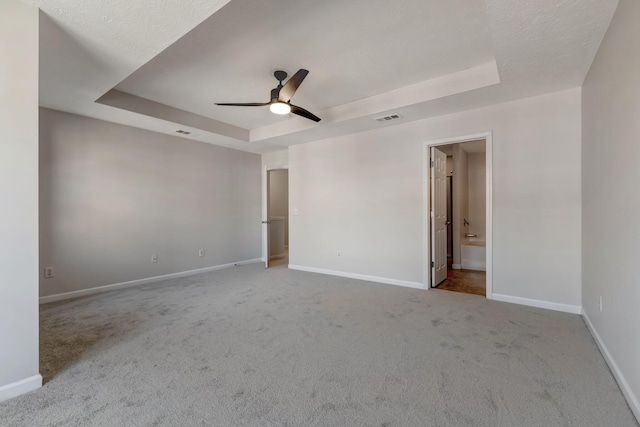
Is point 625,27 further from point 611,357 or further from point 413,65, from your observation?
point 611,357

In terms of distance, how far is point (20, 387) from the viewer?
1.81 metres

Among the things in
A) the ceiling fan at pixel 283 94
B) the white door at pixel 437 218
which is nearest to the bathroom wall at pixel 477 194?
the white door at pixel 437 218

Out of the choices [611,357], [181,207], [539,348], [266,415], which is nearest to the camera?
[266,415]

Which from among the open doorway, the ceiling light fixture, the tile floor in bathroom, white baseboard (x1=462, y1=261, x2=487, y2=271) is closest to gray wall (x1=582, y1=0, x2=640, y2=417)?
the tile floor in bathroom

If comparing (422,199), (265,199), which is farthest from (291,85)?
(265,199)

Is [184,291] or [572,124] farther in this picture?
[184,291]

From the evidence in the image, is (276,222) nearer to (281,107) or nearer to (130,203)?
(130,203)

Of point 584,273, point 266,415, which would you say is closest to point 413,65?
point 584,273

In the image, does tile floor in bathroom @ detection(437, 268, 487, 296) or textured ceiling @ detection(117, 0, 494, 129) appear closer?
textured ceiling @ detection(117, 0, 494, 129)

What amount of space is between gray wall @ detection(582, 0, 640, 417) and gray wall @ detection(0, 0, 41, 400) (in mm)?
3653

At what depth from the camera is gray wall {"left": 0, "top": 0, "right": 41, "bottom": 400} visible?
5.80 feet

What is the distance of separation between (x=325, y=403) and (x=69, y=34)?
3.18 metres

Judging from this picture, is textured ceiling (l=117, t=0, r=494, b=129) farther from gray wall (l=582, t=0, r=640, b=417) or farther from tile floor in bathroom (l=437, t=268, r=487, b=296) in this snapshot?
tile floor in bathroom (l=437, t=268, r=487, b=296)

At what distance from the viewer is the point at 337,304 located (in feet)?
11.5
